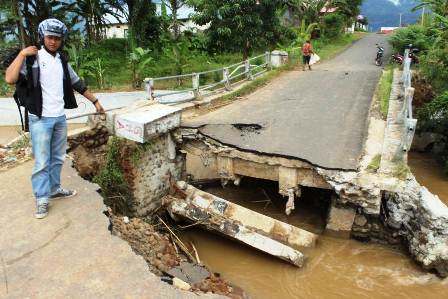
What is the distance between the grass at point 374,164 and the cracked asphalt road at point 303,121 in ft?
0.71

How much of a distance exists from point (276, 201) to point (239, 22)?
311 inches

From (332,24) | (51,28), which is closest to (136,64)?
(51,28)

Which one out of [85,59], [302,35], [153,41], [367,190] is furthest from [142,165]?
[302,35]

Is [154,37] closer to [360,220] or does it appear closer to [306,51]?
[306,51]

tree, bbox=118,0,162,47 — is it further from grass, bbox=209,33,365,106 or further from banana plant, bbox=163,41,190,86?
grass, bbox=209,33,365,106

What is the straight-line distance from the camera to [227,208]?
7.39 meters

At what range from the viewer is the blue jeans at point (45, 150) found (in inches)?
182

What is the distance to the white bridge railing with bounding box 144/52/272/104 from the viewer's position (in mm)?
8851

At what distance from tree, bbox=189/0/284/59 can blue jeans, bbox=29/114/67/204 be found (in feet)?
34.5

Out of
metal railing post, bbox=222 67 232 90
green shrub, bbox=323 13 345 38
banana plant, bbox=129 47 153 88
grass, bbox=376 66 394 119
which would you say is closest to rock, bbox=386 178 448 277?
grass, bbox=376 66 394 119

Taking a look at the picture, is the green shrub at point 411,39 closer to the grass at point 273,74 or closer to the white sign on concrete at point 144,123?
the grass at point 273,74

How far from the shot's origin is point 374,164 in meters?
6.51

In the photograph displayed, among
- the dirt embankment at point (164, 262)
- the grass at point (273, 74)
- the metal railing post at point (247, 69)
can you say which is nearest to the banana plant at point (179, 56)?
the grass at point (273, 74)

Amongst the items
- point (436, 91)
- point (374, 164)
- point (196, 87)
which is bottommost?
point (374, 164)
